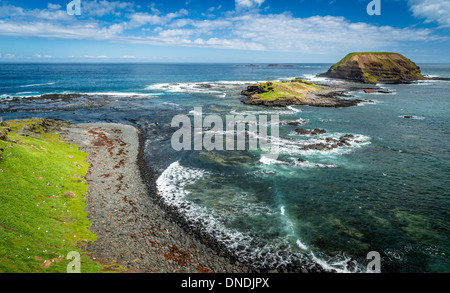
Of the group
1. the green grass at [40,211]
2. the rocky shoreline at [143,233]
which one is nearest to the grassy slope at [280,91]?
the rocky shoreline at [143,233]

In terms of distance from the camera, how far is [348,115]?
5566 centimetres

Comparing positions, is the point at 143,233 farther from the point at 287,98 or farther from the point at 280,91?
the point at 280,91

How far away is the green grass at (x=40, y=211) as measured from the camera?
12.1 metres

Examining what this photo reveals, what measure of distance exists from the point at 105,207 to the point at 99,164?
1038cm

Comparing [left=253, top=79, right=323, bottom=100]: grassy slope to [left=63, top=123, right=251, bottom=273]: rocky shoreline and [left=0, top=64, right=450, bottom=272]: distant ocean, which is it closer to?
[left=0, top=64, right=450, bottom=272]: distant ocean

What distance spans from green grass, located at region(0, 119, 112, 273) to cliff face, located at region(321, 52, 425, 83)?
149037mm

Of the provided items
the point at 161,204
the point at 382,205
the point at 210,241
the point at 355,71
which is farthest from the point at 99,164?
the point at 355,71

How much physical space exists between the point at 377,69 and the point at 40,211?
169188mm

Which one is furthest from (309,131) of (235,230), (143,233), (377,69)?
(377,69)

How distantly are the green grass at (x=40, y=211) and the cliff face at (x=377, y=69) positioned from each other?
489ft

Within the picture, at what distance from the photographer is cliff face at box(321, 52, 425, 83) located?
13325 cm

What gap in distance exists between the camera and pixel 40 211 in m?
15.9

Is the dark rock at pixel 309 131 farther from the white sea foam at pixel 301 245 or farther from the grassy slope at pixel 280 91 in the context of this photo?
the grassy slope at pixel 280 91
